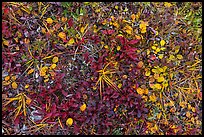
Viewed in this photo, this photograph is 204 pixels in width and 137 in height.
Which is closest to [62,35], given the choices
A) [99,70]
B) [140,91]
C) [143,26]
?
[99,70]

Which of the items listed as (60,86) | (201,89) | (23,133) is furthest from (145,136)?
(23,133)

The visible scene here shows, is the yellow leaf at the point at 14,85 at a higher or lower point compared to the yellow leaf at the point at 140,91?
higher

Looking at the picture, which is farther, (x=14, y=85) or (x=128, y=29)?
(x=128, y=29)

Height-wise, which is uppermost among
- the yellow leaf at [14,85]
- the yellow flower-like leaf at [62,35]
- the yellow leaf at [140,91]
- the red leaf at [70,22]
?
the red leaf at [70,22]

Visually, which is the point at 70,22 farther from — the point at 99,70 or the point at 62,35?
the point at 99,70

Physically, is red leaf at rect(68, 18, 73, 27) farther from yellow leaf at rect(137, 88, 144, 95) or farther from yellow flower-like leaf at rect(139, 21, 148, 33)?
yellow leaf at rect(137, 88, 144, 95)

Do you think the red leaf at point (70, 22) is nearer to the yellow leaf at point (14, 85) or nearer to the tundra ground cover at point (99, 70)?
the tundra ground cover at point (99, 70)

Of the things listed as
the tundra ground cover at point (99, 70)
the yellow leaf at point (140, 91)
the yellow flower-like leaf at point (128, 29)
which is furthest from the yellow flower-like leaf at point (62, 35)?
the yellow leaf at point (140, 91)

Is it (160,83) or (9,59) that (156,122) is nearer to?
(160,83)

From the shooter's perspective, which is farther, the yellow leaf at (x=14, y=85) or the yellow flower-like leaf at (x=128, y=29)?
the yellow flower-like leaf at (x=128, y=29)

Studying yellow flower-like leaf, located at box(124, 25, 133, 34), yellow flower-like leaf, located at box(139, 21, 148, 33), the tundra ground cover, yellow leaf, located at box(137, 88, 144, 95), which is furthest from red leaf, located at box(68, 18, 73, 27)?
yellow leaf, located at box(137, 88, 144, 95)
